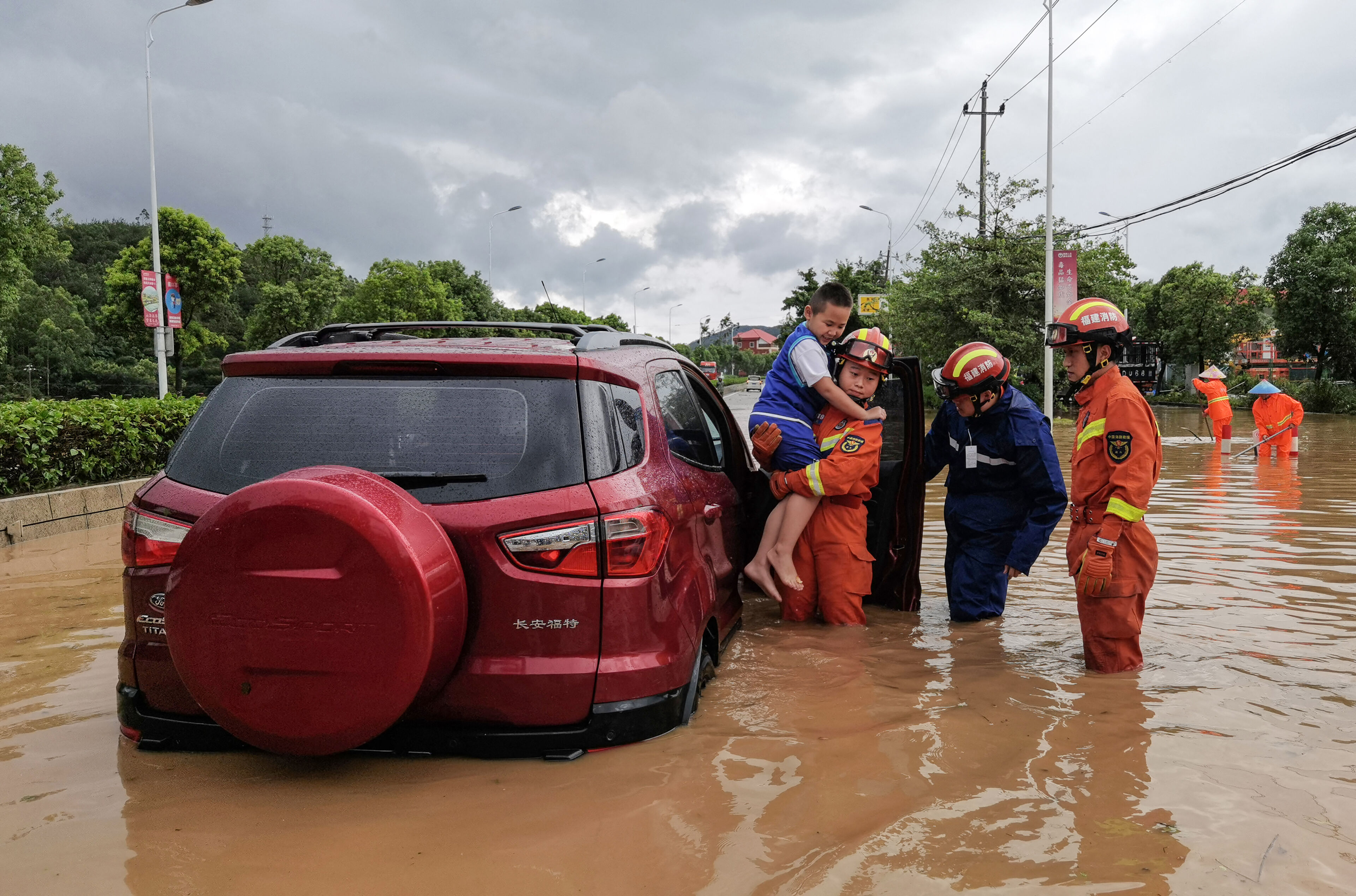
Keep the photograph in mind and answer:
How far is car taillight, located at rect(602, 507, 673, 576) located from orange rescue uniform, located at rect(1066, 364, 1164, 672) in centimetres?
226

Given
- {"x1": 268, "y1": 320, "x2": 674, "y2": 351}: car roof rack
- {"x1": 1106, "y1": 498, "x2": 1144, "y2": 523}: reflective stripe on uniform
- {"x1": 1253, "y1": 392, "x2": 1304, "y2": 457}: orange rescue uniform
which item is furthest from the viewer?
{"x1": 1253, "y1": 392, "x2": 1304, "y2": 457}: orange rescue uniform

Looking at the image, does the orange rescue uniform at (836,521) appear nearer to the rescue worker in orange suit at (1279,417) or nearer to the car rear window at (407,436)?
the car rear window at (407,436)

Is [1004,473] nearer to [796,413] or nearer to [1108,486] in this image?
[1108,486]

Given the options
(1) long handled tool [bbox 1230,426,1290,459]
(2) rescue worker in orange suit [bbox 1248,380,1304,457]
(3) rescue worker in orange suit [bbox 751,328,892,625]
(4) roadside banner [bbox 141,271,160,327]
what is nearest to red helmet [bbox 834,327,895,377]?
(3) rescue worker in orange suit [bbox 751,328,892,625]

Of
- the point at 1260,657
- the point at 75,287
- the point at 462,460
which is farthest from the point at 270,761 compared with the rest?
the point at 75,287

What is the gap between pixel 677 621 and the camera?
3170 millimetres

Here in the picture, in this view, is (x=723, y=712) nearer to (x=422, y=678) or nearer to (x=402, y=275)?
(x=422, y=678)

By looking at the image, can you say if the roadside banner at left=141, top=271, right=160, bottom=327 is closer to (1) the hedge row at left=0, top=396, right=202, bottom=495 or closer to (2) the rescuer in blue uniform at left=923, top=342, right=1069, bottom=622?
(1) the hedge row at left=0, top=396, right=202, bottom=495

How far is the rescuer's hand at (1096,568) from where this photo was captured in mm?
4195

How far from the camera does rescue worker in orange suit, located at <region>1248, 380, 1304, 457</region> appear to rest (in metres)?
16.0

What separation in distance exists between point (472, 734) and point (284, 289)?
187 ft

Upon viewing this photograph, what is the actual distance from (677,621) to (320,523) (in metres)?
1.18

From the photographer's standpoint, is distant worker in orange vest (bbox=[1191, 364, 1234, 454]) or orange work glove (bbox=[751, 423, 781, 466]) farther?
distant worker in orange vest (bbox=[1191, 364, 1234, 454])

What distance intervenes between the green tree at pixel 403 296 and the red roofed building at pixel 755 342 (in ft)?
344
